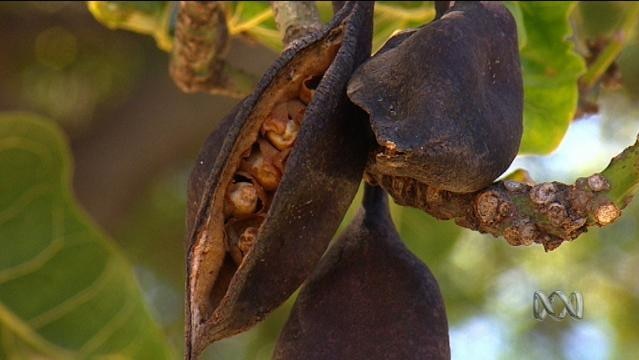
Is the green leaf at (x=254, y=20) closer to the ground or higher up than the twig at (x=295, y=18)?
closer to the ground

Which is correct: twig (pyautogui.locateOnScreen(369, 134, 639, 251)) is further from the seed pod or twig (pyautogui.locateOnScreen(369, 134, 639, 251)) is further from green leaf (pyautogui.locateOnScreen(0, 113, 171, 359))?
green leaf (pyautogui.locateOnScreen(0, 113, 171, 359))

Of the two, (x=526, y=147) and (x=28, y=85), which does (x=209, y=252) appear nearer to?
(x=526, y=147)

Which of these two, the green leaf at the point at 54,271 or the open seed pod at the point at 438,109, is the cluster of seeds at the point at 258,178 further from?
the green leaf at the point at 54,271

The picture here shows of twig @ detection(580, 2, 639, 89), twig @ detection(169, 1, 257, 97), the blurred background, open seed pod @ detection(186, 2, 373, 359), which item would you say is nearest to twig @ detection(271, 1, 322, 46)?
open seed pod @ detection(186, 2, 373, 359)

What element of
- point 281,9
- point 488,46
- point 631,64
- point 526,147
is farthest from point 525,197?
point 631,64

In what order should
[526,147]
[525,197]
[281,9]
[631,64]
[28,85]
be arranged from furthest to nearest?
[631,64] → [28,85] → [526,147] → [281,9] → [525,197]

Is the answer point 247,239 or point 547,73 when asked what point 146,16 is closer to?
point 547,73

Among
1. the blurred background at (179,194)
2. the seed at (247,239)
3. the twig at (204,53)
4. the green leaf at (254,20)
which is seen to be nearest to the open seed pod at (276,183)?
the seed at (247,239)
